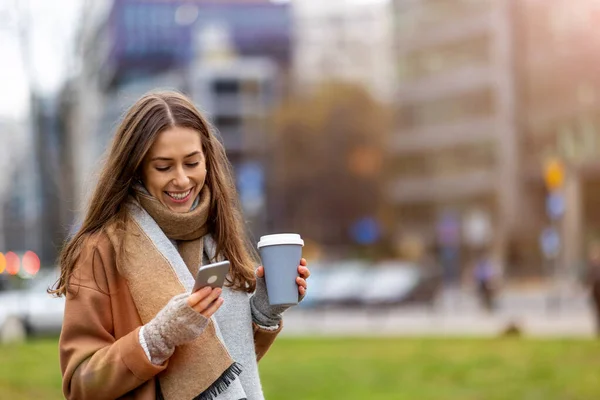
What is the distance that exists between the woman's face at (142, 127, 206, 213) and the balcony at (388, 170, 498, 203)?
60190 mm

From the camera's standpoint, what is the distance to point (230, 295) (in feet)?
10.4

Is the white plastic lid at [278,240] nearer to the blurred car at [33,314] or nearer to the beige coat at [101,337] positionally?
the beige coat at [101,337]

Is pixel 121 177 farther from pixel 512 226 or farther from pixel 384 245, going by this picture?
pixel 384 245

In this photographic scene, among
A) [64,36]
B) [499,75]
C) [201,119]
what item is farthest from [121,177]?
[499,75]

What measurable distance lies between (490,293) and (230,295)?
100.0 ft

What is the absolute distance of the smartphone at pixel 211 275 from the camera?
8.95ft

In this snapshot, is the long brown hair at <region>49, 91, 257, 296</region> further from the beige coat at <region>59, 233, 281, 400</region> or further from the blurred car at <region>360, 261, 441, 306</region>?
the blurred car at <region>360, 261, 441, 306</region>

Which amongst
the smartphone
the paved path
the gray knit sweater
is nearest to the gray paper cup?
the gray knit sweater

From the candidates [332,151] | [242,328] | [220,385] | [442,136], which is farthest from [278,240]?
[442,136]

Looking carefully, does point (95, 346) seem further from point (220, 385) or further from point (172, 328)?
point (220, 385)

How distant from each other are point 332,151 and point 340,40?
1773 inches

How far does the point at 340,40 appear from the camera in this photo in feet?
365

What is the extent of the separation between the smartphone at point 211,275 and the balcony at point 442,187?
60.5 meters

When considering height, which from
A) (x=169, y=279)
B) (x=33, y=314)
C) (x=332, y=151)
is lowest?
(x=332, y=151)
